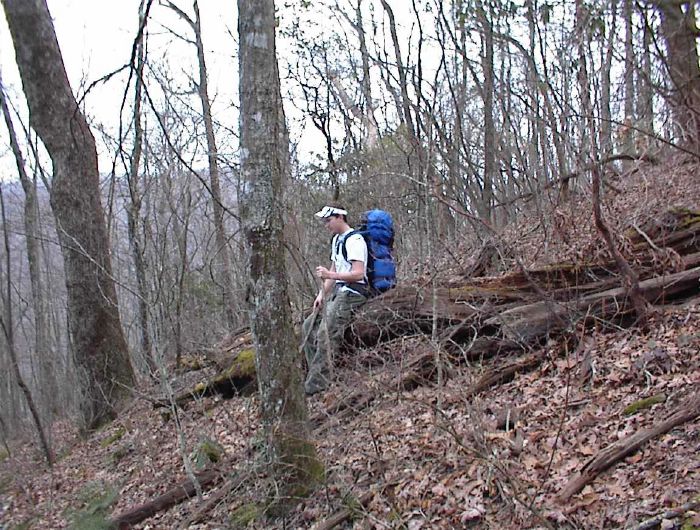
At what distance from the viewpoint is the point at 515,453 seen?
4.38 meters

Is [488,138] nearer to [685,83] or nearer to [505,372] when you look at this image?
[685,83]

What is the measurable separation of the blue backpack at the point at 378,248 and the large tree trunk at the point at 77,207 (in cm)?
430

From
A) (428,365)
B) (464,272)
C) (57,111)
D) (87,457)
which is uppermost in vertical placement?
(57,111)

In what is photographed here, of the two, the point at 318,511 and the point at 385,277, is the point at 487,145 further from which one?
the point at 318,511

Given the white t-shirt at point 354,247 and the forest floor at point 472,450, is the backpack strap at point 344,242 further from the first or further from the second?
the forest floor at point 472,450

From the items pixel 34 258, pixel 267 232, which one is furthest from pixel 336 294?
pixel 34 258

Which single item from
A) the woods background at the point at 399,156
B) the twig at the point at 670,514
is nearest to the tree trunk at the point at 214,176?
the woods background at the point at 399,156

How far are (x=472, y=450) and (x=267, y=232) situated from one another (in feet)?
6.35

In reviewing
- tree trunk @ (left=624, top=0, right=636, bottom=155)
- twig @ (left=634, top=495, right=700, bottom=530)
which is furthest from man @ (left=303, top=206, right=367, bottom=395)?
tree trunk @ (left=624, top=0, right=636, bottom=155)

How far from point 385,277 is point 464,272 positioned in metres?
2.10

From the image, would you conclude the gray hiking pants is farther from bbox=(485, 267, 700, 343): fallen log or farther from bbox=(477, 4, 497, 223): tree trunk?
bbox=(477, 4, 497, 223): tree trunk

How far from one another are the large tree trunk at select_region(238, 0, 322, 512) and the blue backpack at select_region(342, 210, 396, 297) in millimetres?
1799

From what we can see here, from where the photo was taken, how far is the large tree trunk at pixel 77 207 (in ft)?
29.2

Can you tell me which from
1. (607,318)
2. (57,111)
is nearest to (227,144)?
(57,111)
